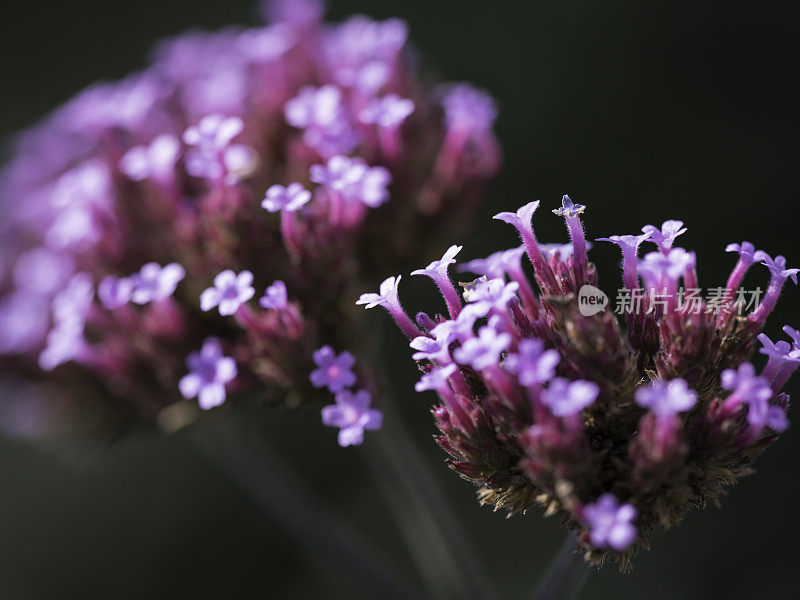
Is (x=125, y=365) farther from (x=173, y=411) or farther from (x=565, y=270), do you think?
(x=565, y=270)

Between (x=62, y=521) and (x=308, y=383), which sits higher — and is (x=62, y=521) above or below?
below

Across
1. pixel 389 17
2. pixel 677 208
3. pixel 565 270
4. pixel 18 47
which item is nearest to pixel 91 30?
pixel 18 47

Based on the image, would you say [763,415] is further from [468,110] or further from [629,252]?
[468,110]

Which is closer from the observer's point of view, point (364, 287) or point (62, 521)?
point (364, 287)

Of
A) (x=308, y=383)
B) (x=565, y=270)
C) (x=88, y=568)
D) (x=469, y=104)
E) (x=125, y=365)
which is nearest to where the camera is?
(x=565, y=270)

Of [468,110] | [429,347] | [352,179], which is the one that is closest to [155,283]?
[352,179]

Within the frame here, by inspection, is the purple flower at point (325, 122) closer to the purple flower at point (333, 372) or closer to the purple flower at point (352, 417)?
the purple flower at point (333, 372)

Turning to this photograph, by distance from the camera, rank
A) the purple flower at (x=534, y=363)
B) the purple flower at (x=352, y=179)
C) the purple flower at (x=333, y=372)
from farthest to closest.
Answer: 1. the purple flower at (x=352, y=179)
2. the purple flower at (x=333, y=372)
3. the purple flower at (x=534, y=363)

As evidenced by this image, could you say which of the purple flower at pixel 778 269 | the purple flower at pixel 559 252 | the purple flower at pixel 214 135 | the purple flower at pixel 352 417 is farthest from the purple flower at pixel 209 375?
the purple flower at pixel 778 269
